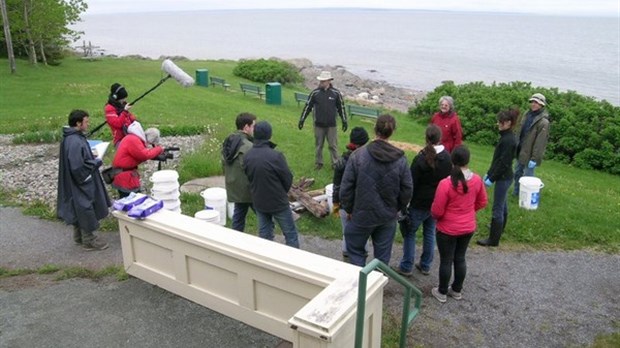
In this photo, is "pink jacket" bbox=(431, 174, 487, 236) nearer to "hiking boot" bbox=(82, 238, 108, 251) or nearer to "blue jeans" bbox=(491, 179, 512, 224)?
"blue jeans" bbox=(491, 179, 512, 224)

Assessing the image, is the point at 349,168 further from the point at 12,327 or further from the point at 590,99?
the point at 590,99

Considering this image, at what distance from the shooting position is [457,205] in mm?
5547

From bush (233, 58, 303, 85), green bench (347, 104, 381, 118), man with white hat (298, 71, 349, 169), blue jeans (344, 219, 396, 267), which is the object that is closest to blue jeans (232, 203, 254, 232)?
blue jeans (344, 219, 396, 267)

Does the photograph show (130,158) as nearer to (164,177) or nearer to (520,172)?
(164,177)

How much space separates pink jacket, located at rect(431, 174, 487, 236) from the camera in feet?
18.1

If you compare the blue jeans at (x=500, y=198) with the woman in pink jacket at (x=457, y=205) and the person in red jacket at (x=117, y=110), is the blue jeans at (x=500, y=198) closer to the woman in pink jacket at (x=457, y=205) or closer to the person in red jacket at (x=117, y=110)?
the woman in pink jacket at (x=457, y=205)

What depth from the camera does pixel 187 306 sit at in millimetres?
5684

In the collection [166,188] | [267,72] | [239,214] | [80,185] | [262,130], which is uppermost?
[262,130]

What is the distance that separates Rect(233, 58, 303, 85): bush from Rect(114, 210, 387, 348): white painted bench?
81.5 ft

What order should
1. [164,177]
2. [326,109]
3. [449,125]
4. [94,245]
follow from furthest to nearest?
[326,109], [449,125], [164,177], [94,245]

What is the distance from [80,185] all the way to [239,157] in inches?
81.0

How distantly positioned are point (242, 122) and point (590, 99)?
44.6ft

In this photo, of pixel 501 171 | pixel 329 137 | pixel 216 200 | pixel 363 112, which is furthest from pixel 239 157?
pixel 363 112

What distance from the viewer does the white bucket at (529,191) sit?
863cm
